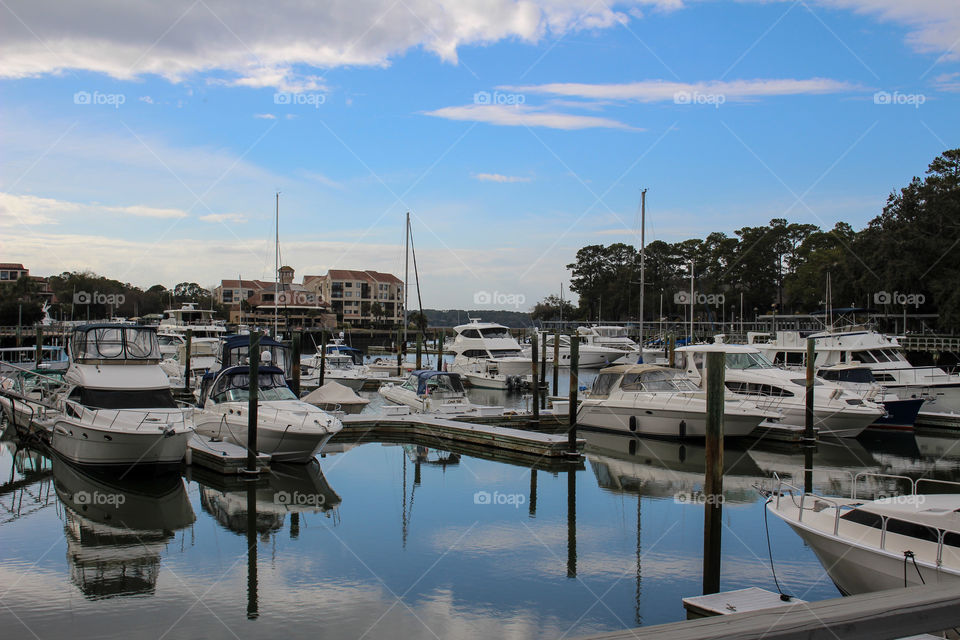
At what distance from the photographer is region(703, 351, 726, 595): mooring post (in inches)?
382

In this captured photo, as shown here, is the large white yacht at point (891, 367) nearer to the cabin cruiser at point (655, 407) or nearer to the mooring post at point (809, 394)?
the mooring post at point (809, 394)

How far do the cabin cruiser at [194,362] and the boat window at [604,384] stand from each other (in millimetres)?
18878

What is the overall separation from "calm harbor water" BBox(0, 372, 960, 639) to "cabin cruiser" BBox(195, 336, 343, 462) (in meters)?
0.70

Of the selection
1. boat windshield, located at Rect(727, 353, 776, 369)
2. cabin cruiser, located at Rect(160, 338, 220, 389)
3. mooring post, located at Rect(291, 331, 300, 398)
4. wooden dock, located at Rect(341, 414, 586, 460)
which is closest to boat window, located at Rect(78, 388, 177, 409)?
wooden dock, located at Rect(341, 414, 586, 460)

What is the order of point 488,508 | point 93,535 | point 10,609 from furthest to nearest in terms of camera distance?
point 488,508, point 93,535, point 10,609

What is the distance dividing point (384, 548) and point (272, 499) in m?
4.32

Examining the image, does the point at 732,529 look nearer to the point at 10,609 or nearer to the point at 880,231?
the point at 10,609

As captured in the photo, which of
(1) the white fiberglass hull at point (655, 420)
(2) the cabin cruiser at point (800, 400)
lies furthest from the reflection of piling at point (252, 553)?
(2) the cabin cruiser at point (800, 400)

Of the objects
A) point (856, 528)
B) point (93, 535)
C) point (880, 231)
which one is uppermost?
point (880, 231)

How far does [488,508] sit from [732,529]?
4960 millimetres

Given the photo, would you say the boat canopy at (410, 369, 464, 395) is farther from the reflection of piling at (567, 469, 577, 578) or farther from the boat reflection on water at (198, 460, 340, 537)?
the boat reflection on water at (198, 460, 340, 537)

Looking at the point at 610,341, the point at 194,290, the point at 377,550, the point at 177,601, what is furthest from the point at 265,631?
the point at 194,290

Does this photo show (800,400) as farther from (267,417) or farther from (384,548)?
(267,417)

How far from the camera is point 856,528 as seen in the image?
891 centimetres
